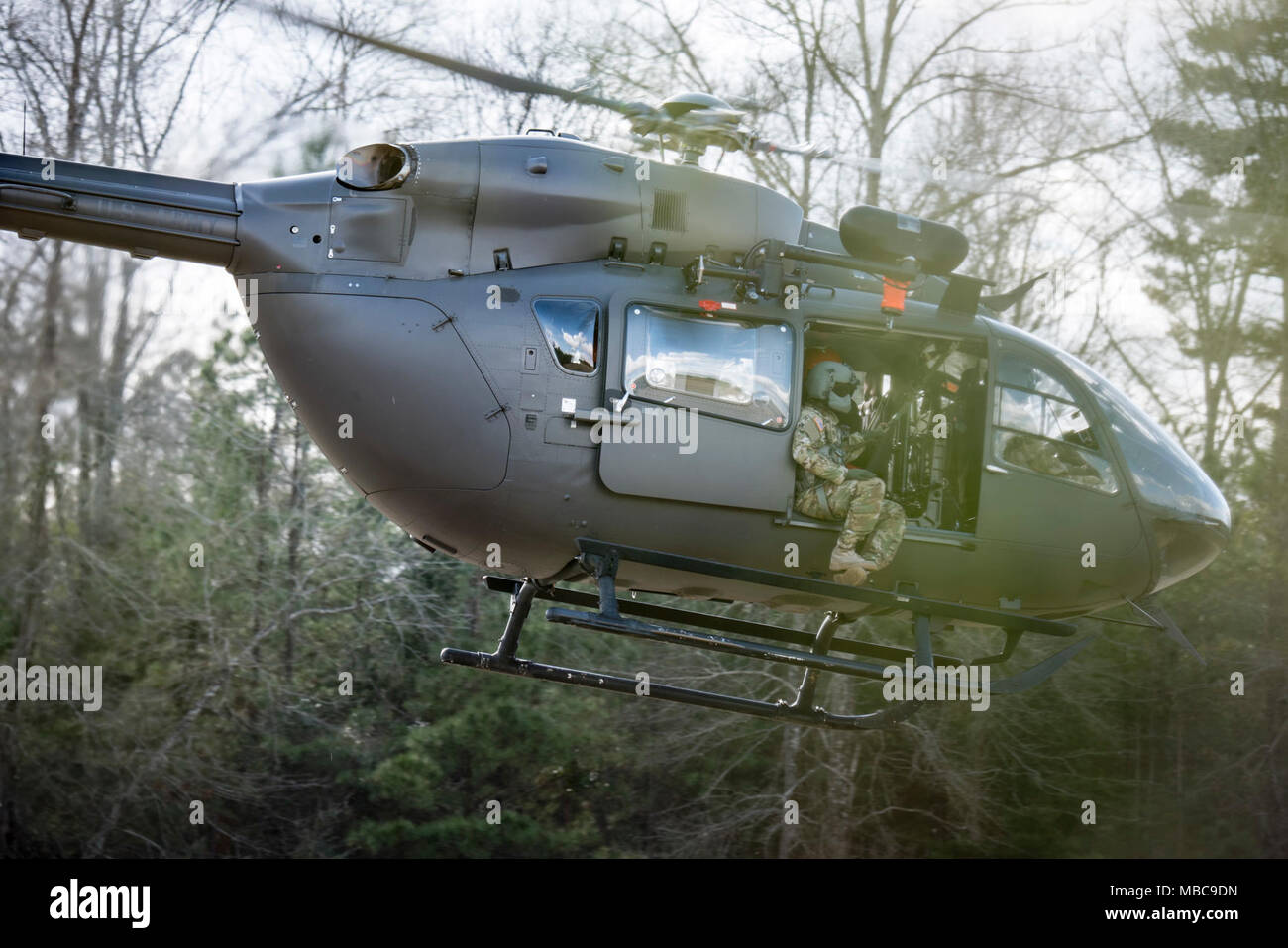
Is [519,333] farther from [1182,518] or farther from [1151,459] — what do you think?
[1182,518]

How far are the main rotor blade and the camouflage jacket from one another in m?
1.66

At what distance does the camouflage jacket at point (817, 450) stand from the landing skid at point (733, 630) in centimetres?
50

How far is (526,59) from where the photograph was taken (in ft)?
43.9

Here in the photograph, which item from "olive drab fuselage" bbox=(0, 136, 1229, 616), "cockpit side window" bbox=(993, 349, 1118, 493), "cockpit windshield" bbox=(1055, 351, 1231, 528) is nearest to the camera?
"olive drab fuselage" bbox=(0, 136, 1229, 616)

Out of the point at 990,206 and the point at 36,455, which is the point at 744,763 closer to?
the point at 990,206

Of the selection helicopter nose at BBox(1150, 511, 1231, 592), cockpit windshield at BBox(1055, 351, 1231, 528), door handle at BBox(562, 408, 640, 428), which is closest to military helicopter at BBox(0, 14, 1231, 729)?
door handle at BBox(562, 408, 640, 428)

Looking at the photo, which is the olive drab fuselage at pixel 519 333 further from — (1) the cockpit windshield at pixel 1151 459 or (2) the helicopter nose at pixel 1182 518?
(2) the helicopter nose at pixel 1182 518

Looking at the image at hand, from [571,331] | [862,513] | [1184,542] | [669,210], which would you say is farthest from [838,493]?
[1184,542]

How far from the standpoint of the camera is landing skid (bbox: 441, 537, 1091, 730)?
5.51 m

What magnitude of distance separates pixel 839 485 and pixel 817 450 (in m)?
0.22

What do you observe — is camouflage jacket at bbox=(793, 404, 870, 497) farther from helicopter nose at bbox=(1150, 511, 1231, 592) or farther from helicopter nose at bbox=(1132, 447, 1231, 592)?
helicopter nose at bbox=(1150, 511, 1231, 592)

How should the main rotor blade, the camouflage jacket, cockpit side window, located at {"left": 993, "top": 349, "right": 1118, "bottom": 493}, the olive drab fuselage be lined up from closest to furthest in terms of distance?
the main rotor blade < the olive drab fuselage < the camouflage jacket < cockpit side window, located at {"left": 993, "top": 349, "right": 1118, "bottom": 493}

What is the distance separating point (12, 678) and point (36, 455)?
95.6 inches
